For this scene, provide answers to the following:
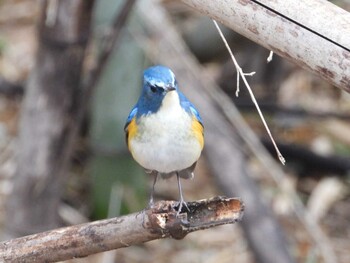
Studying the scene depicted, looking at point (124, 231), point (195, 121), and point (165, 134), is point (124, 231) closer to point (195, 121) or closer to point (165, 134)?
point (165, 134)

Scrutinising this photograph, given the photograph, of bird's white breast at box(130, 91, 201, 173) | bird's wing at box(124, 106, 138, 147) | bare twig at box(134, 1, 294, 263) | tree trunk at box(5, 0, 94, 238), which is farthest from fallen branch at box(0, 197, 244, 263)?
bare twig at box(134, 1, 294, 263)

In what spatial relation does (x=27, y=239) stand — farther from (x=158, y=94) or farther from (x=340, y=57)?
(x=340, y=57)

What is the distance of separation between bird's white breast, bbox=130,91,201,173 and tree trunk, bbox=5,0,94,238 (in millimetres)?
1412

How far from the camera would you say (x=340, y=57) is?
2277 mm

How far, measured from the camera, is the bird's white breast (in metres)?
2.82

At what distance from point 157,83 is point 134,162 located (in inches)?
108

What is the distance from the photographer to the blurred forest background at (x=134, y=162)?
15.2 ft

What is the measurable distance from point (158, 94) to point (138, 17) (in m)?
2.61

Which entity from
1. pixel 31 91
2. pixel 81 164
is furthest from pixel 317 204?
pixel 31 91

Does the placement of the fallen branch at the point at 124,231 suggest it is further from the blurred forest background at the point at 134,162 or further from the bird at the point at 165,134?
the blurred forest background at the point at 134,162

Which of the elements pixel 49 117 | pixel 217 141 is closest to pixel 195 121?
pixel 49 117

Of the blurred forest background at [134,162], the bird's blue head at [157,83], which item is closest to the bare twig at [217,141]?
the blurred forest background at [134,162]

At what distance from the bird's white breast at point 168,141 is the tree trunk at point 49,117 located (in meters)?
1.41

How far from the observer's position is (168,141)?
2830 mm
